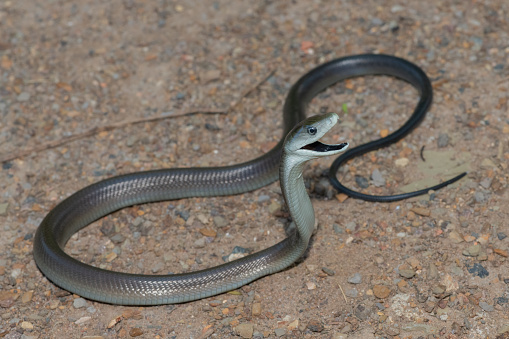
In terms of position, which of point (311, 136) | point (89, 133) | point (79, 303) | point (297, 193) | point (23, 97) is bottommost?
point (79, 303)

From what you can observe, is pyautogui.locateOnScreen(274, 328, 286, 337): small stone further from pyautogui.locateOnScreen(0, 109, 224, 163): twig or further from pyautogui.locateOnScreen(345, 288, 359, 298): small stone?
pyautogui.locateOnScreen(0, 109, 224, 163): twig

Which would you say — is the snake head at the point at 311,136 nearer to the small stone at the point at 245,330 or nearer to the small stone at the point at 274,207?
the small stone at the point at 245,330

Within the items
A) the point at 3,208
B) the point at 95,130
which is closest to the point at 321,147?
the point at 95,130

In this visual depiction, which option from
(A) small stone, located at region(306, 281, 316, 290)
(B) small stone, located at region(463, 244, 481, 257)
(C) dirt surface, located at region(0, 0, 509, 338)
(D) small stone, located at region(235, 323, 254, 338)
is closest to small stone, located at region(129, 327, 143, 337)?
(C) dirt surface, located at region(0, 0, 509, 338)

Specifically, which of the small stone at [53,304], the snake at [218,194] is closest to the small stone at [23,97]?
the snake at [218,194]

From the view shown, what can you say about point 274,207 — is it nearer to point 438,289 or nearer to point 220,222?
point 220,222

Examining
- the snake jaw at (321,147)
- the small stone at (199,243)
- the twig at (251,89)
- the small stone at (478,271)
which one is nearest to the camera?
the snake jaw at (321,147)
